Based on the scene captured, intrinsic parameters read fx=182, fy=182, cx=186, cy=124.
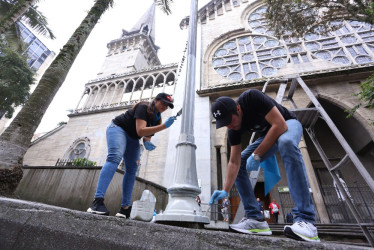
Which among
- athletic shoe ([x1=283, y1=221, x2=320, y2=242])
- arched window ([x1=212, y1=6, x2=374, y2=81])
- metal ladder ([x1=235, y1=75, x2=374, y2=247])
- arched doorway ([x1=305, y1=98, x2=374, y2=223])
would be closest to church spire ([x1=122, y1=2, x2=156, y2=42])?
arched window ([x1=212, y1=6, x2=374, y2=81])

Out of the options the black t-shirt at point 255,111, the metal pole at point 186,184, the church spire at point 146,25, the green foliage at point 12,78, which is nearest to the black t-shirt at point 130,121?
the metal pole at point 186,184

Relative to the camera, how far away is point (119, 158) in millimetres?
2463

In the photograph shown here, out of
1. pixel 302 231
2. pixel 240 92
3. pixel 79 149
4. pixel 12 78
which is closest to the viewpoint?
pixel 302 231

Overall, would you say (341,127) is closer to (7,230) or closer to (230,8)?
(230,8)

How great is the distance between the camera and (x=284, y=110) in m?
2.07

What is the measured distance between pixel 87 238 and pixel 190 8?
15.0ft

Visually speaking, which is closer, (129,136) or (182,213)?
(182,213)

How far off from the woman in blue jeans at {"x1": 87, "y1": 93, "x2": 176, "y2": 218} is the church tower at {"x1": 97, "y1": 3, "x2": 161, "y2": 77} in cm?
2121

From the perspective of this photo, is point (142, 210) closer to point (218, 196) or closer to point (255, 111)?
point (218, 196)

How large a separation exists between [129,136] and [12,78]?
18258 millimetres

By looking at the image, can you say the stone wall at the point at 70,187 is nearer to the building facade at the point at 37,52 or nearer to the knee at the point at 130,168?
the knee at the point at 130,168

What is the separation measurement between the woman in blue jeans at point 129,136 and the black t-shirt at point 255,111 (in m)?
1.09

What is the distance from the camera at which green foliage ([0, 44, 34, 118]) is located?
14381 mm

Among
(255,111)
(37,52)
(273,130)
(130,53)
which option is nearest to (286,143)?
(273,130)
